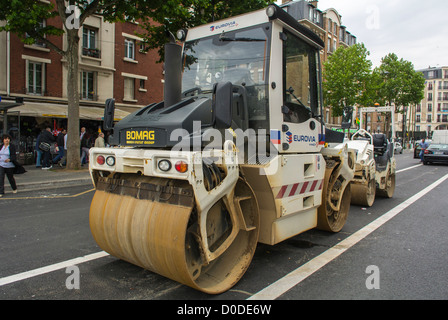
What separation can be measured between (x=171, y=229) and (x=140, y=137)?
1.11 meters

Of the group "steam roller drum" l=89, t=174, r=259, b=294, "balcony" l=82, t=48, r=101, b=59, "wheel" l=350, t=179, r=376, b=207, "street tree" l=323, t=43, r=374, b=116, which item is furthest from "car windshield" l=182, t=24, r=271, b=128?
"street tree" l=323, t=43, r=374, b=116

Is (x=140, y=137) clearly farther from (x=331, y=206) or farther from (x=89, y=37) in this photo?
(x=89, y=37)

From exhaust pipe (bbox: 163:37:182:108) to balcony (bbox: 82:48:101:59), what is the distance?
2093 centimetres

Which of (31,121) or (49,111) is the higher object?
(49,111)

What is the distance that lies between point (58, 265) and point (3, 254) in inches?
38.7

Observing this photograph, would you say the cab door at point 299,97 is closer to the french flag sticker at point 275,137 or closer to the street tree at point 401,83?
the french flag sticker at point 275,137

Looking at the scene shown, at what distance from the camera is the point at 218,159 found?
3.32 m

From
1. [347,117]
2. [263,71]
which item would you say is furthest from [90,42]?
[263,71]

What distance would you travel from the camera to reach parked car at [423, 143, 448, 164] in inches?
841

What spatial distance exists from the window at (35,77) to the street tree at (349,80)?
2608 cm

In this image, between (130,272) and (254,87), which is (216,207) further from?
(254,87)

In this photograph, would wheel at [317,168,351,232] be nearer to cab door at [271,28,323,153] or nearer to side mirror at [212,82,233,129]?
cab door at [271,28,323,153]
